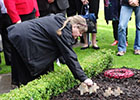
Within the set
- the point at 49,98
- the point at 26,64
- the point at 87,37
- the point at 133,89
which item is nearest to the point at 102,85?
the point at 133,89

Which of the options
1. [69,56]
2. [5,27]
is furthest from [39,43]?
[5,27]

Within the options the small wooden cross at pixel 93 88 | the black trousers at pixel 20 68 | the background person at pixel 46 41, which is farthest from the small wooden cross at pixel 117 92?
the black trousers at pixel 20 68

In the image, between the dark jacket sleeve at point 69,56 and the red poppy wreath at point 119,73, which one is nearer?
the dark jacket sleeve at point 69,56

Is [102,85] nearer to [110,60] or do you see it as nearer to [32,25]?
[110,60]

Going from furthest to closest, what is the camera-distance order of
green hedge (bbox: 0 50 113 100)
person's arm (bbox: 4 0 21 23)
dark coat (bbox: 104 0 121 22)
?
dark coat (bbox: 104 0 121 22) < person's arm (bbox: 4 0 21 23) < green hedge (bbox: 0 50 113 100)

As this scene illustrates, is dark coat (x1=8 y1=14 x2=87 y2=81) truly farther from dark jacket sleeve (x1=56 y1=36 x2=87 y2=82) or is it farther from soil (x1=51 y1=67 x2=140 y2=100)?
soil (x1=51 y1=67 x2=140 y2=100)

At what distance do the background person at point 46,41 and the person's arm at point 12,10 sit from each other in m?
1.38

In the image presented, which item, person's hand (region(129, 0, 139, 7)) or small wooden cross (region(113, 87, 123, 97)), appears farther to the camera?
person's hand (region(129, 0, 139, 7))

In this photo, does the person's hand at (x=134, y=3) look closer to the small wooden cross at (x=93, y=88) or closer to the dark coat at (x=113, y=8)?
the dark coat at (x=113, y=8)

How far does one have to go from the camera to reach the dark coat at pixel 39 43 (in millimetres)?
4027

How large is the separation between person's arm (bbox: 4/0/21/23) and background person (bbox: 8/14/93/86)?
1.38 m

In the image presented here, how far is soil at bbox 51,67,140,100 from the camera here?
13.4ft

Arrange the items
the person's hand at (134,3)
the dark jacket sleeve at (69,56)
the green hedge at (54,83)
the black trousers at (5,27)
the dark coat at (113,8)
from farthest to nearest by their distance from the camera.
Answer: the dark coat at (113,8) → the person's hand at (134,3) → the black trousers at (5,27) → the dark jacket sleeve at (69,56) → the green hedge at (54,83)

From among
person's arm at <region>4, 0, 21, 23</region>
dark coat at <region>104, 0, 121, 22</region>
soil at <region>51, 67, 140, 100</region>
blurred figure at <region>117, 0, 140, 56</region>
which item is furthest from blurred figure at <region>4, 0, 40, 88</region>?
dark coat at <region>104, 0, 121, 22</region>
